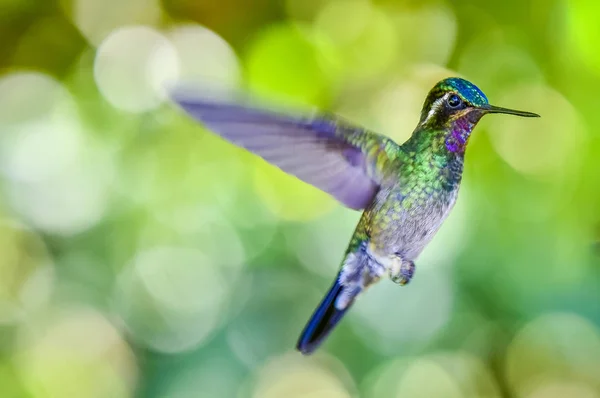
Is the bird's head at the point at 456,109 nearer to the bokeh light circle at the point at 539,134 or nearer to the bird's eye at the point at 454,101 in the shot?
the bird's eye at the point at 454,101

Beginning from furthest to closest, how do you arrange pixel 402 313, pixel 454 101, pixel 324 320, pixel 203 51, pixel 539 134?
pixel 203 51, pixel 402 313, pixel 539 134, pixel 324 320, pixel 454 101

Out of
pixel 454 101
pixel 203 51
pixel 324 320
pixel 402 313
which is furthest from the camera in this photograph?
pixel 203 51

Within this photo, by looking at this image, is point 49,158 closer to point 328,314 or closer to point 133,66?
point 133,66

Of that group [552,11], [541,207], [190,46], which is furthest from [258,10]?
[541,207]

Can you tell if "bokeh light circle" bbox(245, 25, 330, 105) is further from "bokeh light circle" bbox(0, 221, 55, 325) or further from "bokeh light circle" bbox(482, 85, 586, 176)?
"bokeh light circle" bbox(0, 221, 55, 325)

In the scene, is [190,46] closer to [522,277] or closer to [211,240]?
[211,240]

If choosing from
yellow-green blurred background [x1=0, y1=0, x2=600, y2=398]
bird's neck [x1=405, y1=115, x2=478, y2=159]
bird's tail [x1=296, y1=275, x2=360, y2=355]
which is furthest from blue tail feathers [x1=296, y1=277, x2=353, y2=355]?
yellow-green blurred background [x1=0, y1=0, x2=600, y2=398]

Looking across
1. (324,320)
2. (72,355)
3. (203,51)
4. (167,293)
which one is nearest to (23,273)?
(72,355)
